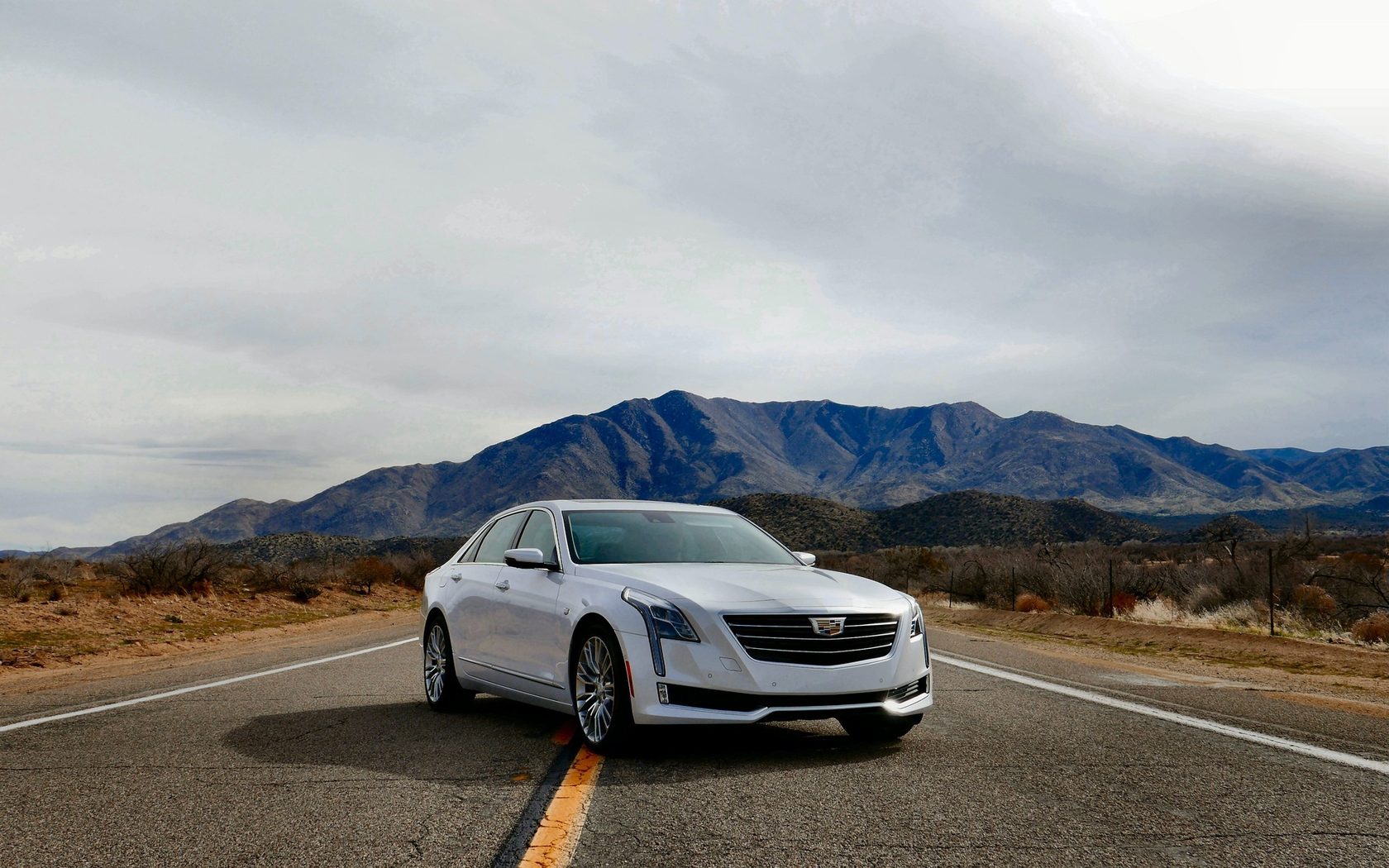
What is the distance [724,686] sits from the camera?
21.0 ft

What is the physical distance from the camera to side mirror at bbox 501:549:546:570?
7.55 m

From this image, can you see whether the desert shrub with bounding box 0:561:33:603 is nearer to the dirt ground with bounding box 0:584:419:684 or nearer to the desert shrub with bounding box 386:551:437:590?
the dirt ground with bounding box 0:584:419:684

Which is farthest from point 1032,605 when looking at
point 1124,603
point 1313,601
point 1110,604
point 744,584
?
point 744,584

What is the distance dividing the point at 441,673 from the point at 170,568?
2323cm

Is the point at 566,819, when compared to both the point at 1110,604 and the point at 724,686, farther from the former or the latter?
the point at 1110,604

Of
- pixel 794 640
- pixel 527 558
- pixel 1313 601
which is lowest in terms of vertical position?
pixel 1313 601

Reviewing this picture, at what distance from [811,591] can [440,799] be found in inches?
98.4

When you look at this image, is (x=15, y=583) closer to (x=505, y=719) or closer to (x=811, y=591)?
(x=505, y=719)

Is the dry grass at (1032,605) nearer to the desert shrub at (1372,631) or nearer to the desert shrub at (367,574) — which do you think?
the desert shrub at (1372,631)

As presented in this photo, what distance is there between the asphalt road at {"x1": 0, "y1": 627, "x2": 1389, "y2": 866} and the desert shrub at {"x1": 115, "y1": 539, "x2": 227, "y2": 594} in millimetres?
21124

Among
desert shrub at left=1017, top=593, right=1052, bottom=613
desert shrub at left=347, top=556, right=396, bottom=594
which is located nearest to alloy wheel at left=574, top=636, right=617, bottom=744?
desert shrub at left=1017, top=593, right=1052, bottom=613

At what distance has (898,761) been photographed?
21.5 feet

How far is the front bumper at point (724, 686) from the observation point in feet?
21.0

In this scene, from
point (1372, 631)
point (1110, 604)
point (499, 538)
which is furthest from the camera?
point (1110, 604)
